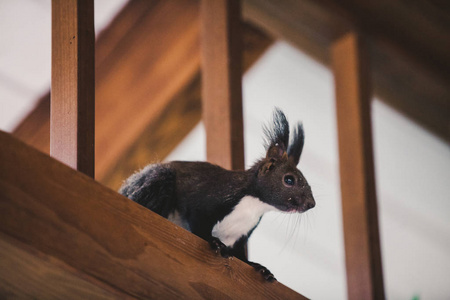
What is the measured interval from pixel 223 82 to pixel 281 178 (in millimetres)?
534

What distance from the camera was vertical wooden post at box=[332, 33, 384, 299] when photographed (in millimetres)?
3402

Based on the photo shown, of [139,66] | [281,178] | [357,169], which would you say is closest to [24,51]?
[139,66]

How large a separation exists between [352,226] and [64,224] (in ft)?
6.29

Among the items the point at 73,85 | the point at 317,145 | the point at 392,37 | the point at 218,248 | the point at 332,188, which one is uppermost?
the point at 392,37

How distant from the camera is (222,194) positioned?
2.76m

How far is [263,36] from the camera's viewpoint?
4.55 meters

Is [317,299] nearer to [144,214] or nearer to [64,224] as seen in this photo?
[144,214]

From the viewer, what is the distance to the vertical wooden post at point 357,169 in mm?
3402

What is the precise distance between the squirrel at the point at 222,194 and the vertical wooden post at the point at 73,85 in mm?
514

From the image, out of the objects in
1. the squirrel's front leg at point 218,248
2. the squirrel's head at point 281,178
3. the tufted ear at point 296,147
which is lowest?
the squirrel's front leg at point 218,248

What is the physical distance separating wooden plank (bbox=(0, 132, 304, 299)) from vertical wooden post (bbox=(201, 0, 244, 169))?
0.73 m

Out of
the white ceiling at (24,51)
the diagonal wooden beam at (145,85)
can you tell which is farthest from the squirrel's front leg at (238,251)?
the diagonal wooden beam at (145,85)

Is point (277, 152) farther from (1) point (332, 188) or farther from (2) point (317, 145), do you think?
(1) point (332, 188)

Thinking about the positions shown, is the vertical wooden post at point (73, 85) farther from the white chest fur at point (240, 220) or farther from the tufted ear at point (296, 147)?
the tufted ear at point (296, 147)
